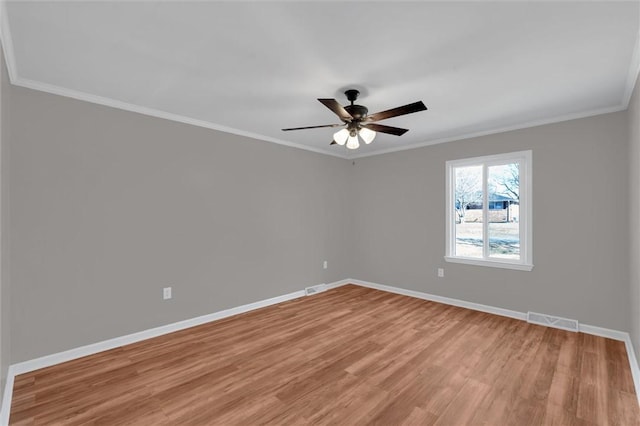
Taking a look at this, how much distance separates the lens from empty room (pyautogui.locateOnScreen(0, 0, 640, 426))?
1.91 metres

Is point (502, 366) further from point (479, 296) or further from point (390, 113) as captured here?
point (390, 113)

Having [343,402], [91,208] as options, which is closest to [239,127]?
[91,208]

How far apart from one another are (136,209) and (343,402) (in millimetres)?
2776

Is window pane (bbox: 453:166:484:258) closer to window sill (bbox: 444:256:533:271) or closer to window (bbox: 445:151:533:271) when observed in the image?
window (bbox: 445:151:533:271)

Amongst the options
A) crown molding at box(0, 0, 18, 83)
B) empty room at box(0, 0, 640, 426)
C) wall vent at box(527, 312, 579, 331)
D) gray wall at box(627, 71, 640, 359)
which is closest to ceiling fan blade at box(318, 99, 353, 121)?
empty room at box(0, 0, 640, 426)

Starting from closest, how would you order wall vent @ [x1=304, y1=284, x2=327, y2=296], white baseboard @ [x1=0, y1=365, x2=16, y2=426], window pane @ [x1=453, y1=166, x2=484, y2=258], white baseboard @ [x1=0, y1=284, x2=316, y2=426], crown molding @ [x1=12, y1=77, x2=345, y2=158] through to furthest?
white baseboard @ [x1=0, y1=365, x2=16, y2=426] → white baseboard @ [x1=0, y1=284, x2=316, y2=426] → crown molding @ [x1=12, y1=77, x2=345, y2=158] → window pane @ [x1=453, y1=166, x2=484, y2=258] → wall vent @ [x1=304, y1=284, x2=327, y2=296]

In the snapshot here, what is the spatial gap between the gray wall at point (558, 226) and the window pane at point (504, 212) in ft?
0.73

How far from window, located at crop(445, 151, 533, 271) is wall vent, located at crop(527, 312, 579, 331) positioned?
590mm

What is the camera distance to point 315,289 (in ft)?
16.4

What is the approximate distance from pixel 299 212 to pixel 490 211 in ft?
9.32

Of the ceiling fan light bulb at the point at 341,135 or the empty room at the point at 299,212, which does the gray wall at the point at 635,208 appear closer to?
the empty room at the point at 299,212

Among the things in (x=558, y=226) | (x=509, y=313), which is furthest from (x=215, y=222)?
(x=558, y=226)

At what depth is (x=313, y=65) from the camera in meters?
2.27

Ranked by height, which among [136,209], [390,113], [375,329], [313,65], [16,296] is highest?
[313,65]
